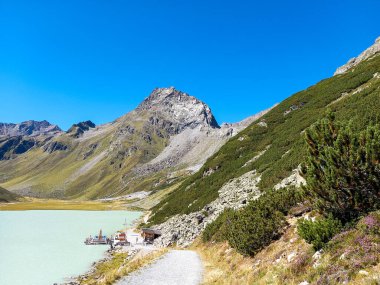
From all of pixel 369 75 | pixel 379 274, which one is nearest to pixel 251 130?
pixel 369 75

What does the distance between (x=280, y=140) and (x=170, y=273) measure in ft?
116

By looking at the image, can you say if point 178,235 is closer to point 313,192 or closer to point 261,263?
point 261,263

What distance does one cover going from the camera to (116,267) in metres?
35.3

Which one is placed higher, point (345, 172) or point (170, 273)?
point (345, 172)

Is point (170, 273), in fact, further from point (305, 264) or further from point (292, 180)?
point (292, 180)

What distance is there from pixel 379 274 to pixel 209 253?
21.3 metres

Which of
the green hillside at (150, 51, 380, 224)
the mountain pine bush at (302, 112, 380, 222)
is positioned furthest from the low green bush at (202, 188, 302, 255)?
the green hillside at (150, 51, 380, 224)

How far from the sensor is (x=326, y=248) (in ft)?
43.1

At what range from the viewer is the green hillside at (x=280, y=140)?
37.2m

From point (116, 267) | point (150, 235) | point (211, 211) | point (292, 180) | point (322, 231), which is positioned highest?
point (292, 180)

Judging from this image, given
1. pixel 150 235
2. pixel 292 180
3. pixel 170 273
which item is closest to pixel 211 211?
pixel 150 235

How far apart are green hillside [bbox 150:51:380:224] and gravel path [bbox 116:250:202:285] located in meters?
12.9

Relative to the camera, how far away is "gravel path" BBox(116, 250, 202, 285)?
20.0 meters

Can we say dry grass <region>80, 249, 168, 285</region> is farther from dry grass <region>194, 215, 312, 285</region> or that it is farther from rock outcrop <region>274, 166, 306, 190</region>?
rock outcrop <region>274, 166, 306, 190</region>
